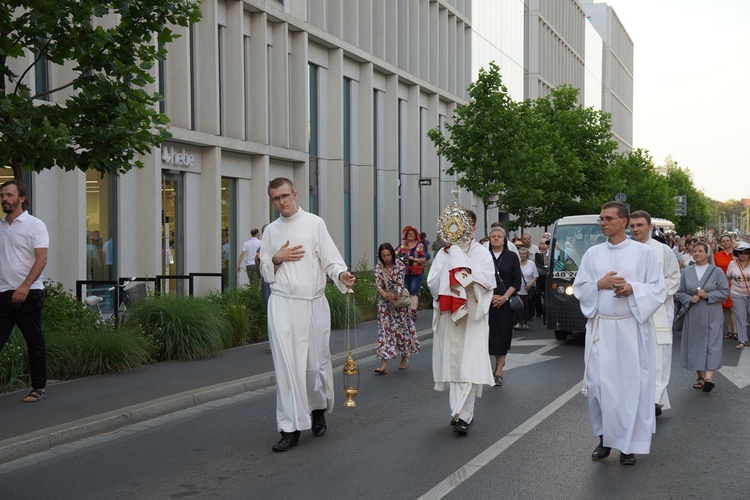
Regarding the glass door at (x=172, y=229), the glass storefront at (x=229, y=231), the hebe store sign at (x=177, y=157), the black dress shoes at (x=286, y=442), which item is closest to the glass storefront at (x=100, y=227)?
the hebe store sign at (x=177, y=157)

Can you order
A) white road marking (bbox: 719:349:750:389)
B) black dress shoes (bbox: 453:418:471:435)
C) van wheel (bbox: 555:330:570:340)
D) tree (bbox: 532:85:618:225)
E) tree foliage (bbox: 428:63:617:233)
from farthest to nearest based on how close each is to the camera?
1. tree (bbox: 532:85:618:225)
2. tree foliage (bbox: 428:63:617:233)
3. van wheel (bbox: 555:330:570:340)
4. white road marking (bbox: 719:349:750:389)
5. black dress shoes (bbox: 453:418:471:435)

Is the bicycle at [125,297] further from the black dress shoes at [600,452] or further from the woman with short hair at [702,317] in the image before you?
the black dress shoes at [600,452]

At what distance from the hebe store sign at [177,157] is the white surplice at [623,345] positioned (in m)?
16.5

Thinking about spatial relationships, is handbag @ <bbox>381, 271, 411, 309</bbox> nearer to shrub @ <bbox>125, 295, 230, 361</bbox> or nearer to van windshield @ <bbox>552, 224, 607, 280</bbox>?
shrub @ <bbox>125, 295, 230, 361</bbox>

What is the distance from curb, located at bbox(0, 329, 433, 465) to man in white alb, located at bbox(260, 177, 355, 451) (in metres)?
1.76

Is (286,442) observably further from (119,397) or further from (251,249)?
(251,249)

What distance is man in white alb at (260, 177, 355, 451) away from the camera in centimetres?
825

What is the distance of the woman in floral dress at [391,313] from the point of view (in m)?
13.8

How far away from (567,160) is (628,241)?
127 feet

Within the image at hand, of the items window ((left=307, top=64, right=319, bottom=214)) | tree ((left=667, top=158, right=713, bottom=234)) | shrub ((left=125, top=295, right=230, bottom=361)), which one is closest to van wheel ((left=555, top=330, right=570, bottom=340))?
shrub ((left=125, top=295, right=230, bottom=361))

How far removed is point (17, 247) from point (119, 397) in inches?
73.0

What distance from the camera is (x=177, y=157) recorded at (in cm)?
2366

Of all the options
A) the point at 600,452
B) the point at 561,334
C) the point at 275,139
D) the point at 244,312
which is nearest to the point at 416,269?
the point at 561,334

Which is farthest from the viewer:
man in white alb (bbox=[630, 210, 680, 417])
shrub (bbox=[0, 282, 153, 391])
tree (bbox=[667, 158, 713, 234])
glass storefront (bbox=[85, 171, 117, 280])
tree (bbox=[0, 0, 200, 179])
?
tree (bbox=[667, 158, 713, 234])
